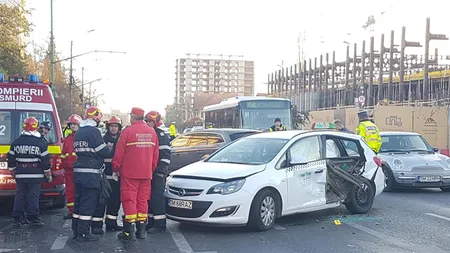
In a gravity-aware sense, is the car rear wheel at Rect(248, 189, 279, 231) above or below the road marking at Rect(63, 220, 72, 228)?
above

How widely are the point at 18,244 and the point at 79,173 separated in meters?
1.27

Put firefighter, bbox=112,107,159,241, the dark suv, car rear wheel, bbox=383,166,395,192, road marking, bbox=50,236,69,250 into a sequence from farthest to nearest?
the dark suv
car rear wheel, bbox=383,166,395,192
firefighter, bbox=112,107,159,241
road marking, bbox=50,236,69,250

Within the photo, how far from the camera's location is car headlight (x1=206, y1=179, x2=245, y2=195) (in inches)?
315

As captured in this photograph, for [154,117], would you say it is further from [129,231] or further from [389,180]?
[389,180]

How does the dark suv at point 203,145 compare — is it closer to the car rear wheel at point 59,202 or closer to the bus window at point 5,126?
the car rear wheel at point 59,202

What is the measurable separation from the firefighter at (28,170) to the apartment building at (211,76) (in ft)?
514

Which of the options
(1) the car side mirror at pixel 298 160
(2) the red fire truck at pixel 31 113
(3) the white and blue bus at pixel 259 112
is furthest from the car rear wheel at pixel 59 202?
(3) the white and blue bus at pixel 259 112

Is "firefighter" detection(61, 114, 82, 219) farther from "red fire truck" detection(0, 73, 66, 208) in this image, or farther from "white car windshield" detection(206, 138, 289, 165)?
"white car windshield" detection(206, 138, 289, 165)

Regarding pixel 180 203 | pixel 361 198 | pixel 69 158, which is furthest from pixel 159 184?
pixel 361 198

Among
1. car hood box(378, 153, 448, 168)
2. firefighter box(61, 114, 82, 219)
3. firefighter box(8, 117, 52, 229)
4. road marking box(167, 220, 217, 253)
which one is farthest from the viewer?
car hood box(378, 153, 448, 168)

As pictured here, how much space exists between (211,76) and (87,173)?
16197cm

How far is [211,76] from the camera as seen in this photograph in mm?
168875

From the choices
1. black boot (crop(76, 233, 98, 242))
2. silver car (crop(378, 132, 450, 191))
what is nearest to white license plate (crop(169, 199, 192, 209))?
black boot (crop(76, 233, 98, 242))

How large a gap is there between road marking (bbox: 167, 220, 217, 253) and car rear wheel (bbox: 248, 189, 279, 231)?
1.05 metres
